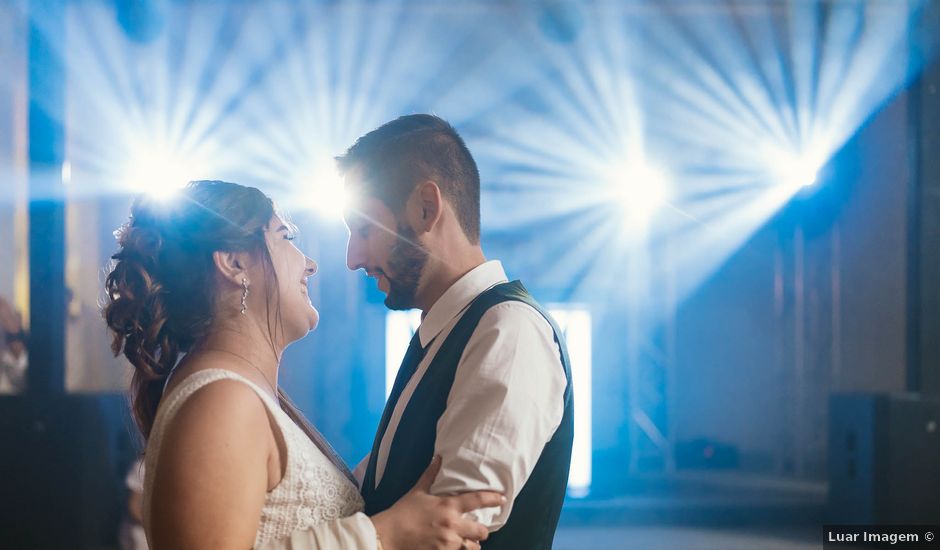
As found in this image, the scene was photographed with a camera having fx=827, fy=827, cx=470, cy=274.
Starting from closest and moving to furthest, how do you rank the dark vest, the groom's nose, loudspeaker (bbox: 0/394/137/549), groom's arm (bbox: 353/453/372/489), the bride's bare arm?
1. the bride's bare arm
2. the dark vest
3. the groom's nose
4. groom's arm (bbox: 353/453/372/489)
5. loudspeaker (bbox: 0/394/137/549)

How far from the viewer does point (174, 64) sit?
6918 mm

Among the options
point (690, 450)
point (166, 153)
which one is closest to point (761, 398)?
point (690, 450)

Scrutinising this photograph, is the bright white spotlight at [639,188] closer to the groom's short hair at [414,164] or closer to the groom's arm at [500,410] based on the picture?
the groom's short hair at [414,164]

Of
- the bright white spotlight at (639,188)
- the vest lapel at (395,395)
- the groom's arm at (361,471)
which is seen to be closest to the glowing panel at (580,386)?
the bright white spotlight at (639,188)

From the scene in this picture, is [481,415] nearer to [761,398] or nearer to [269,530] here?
[269,530]

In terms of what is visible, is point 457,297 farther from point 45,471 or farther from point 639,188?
point 639,188

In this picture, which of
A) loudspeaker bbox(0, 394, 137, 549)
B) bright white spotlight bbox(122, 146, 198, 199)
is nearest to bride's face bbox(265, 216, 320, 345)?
loudspeaker bbox(0, 394, 137, 549)

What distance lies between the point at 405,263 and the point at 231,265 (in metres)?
0.30

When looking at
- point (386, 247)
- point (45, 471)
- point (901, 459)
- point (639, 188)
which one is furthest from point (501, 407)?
point (639, 188)

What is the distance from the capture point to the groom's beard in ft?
4.83

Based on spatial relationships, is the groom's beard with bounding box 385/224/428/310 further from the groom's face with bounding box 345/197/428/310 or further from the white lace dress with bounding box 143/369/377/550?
the white lace dress with bounding box 143/369/377/550

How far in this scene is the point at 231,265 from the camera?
1.40 m

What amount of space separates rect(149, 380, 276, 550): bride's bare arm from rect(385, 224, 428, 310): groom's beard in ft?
1.26

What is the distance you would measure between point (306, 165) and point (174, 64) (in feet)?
4.59
